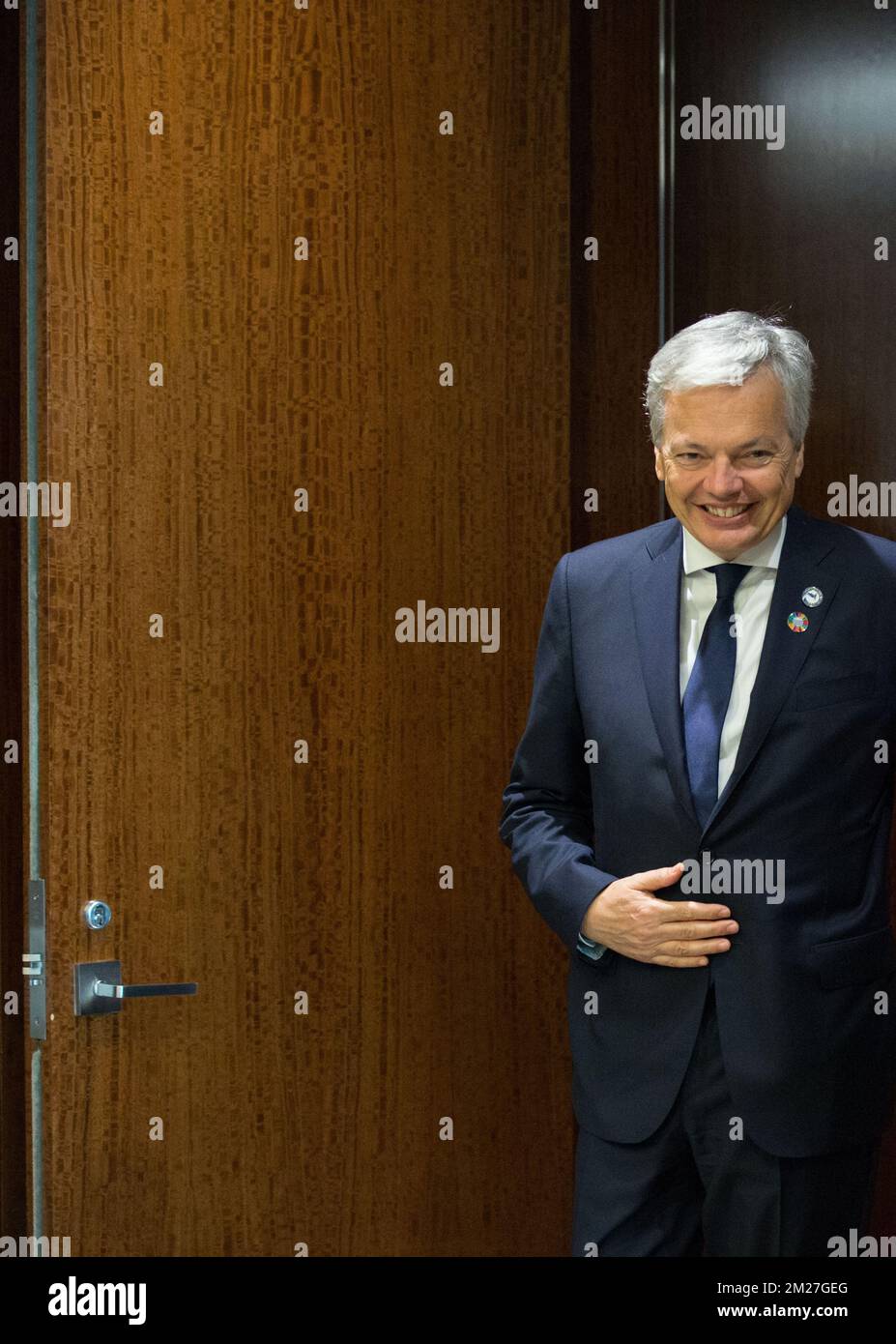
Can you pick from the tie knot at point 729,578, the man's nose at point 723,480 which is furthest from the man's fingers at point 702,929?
the man's nose at point 723,480

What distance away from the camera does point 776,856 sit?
6.32ft

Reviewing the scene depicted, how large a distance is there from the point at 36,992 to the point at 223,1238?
1.61 ft

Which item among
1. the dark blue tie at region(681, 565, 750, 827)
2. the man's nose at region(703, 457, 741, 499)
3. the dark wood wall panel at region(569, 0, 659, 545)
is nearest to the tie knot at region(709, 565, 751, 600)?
the dark blue tie at region(681, 565, 750, 827)

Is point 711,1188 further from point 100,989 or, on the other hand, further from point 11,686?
point 11,686

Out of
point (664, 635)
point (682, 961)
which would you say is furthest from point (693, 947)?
point (664, 635)

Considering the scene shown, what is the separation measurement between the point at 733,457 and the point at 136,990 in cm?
114

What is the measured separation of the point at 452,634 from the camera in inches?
101

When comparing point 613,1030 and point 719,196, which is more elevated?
point 719,196

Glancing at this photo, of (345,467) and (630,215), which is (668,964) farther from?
(630,215)

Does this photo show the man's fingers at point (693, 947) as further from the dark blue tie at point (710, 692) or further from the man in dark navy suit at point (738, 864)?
the dark blue tie at point (710, 692)

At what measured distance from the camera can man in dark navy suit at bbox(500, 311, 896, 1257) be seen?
6.31ft

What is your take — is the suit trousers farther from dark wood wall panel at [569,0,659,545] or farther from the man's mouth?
dark wood wall panel at [569,0,659,545]

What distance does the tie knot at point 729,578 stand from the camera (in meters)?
2.03

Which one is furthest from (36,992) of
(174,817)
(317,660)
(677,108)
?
(677,108)
